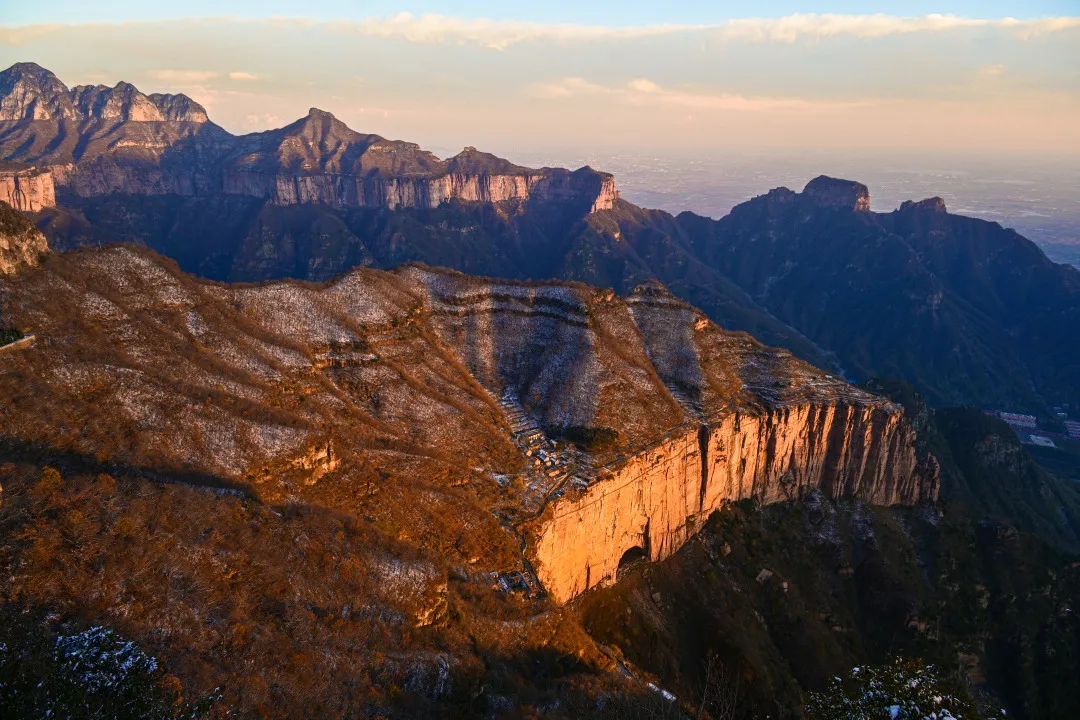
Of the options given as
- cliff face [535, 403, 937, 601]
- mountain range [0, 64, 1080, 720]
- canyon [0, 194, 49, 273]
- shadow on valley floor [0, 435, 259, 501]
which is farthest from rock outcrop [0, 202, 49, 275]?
cliff face [535, 403, 937, 601]

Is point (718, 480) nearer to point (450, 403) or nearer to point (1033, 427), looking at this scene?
point (450, 403)

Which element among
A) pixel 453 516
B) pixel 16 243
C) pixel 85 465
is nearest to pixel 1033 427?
pixel 453 516

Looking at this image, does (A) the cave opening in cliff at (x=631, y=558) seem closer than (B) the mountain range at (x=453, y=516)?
No

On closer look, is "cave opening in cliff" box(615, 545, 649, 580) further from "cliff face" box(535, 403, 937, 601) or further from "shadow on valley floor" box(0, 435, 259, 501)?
"shadow on valley floor" box(0, 435, 259, 501)

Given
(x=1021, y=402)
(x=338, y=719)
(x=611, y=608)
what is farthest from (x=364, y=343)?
(x=1021, y=402)

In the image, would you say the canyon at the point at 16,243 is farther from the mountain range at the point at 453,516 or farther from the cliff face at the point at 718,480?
the cliff face at the point at 718,480

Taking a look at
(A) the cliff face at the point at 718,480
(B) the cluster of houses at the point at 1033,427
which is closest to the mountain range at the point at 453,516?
(A) the cliff face at the point at 718,480

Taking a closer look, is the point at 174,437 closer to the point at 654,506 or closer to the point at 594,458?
the point at 594,458
